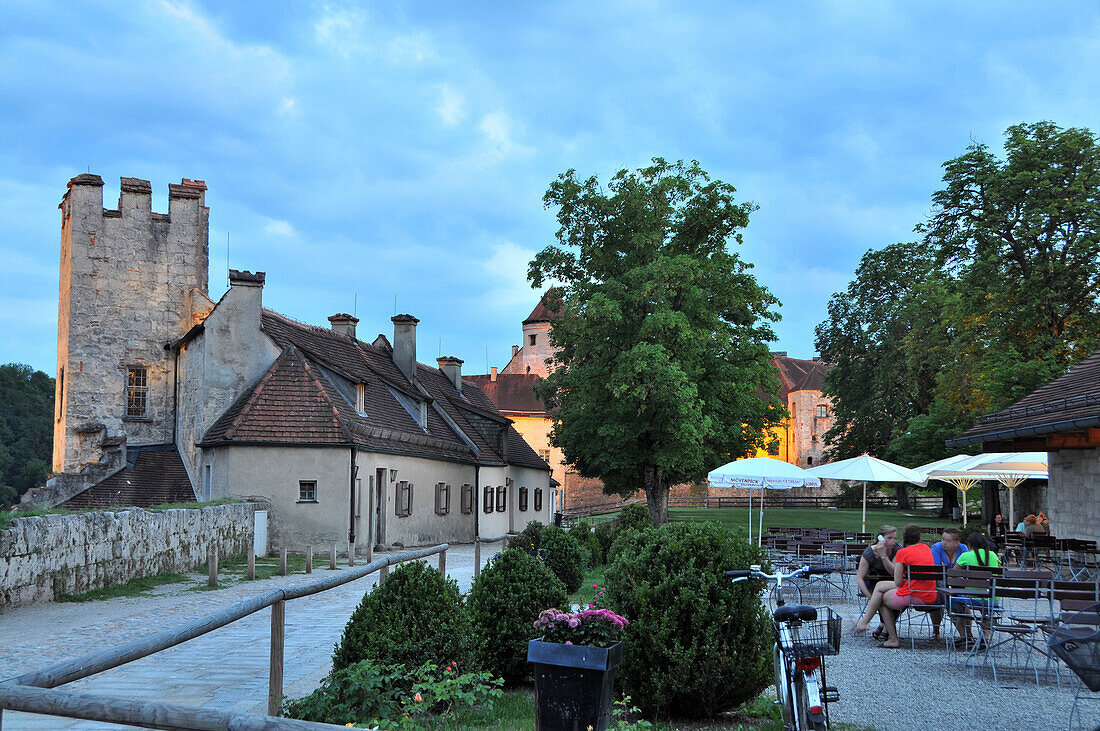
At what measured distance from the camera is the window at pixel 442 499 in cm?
3331

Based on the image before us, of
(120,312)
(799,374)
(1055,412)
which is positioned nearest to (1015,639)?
(1055,412)

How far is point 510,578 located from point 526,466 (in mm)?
35506

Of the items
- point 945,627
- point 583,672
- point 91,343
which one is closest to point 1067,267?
point 945,627

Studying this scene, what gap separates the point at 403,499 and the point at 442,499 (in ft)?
12.0

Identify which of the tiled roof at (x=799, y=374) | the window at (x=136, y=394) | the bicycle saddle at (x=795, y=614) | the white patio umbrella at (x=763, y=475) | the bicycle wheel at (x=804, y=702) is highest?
the tiled roof at (x=799, y=374)

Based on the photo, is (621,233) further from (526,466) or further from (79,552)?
(79,552)

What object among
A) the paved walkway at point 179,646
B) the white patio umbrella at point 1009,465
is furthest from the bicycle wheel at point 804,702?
the white patio umbrella at point 1009,465

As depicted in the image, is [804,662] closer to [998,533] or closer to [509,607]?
[509,607]

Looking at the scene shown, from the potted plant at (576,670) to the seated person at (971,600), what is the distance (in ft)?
18.0

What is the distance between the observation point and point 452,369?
154 ft

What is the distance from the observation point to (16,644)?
10445 mm

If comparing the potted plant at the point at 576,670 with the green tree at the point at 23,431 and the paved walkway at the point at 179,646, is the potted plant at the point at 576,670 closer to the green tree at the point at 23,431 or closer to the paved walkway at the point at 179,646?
the paved walkway at the point at 179,646

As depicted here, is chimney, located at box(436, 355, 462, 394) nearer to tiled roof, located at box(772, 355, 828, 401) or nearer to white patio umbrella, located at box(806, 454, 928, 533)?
white patio umbrella, located at box(806, 454, 928, 533)

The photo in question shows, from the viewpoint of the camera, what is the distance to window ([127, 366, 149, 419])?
3186 cm
